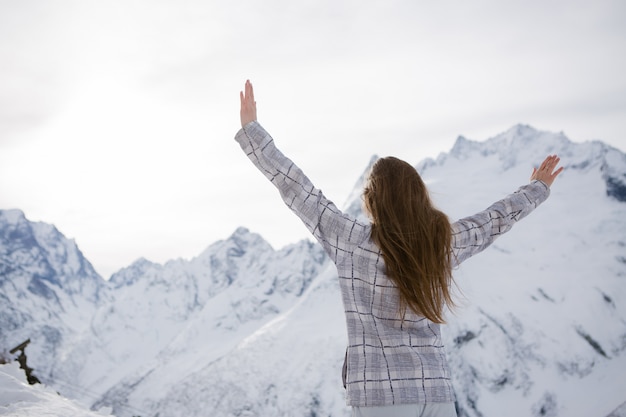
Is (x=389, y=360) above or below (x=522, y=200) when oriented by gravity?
below

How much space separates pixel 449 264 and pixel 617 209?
415ft

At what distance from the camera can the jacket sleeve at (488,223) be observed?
2.73 m

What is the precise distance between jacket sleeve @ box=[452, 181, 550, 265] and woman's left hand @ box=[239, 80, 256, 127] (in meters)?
1.27

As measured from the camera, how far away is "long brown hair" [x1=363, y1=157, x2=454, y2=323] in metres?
2.47

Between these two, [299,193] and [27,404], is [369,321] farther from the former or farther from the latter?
[27,404]

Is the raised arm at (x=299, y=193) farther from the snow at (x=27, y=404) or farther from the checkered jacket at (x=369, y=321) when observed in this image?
the snow at (x=27, y=404)

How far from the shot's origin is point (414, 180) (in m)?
2.65

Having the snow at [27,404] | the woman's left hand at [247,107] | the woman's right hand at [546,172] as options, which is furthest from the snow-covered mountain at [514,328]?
the woman's left hand at [247,107]

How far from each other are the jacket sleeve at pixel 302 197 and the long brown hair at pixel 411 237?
171 mm

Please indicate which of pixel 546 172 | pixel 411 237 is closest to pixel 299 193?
pixel 411 237

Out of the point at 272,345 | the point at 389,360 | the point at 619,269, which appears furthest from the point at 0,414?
the point at 272,345

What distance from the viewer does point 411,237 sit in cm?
251

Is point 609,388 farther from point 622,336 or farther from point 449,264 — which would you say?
point 449,264

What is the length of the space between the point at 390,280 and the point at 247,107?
125 cm
